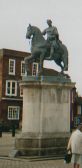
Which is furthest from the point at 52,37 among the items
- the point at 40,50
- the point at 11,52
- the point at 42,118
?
the point at 11,52

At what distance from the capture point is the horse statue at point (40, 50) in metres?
24.5

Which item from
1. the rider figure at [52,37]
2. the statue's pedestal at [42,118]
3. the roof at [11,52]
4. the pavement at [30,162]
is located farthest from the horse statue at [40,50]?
the roof at [11,52]

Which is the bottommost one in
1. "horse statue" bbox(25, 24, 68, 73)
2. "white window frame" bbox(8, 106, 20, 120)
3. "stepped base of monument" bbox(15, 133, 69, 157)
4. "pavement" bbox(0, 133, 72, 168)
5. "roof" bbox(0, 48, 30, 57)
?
"pavement" bbox(0, 133, 72, 168)

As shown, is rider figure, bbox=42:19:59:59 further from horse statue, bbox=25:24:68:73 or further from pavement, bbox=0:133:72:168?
pavement, bbox=0:133:72:168

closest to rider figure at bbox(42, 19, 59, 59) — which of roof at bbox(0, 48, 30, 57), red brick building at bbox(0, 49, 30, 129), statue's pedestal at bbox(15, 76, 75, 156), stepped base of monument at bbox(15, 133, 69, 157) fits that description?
statue's pedestal at bbox(15, 76, 75, 156)

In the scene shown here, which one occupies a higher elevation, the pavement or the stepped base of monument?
the stepped base of monument

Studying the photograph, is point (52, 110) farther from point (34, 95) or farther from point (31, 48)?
point (31, 48)

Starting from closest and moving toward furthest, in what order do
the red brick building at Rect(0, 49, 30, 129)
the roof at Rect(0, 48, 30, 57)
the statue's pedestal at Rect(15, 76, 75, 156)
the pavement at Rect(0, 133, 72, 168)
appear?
the pavement at Rect(0, 133, 72, 168) → the statue's pedestal at Rect(15, 76, 75, 156) → the red brick building at Rect(0, 49, 30, 129) → the roof at Rect(0, 48, 30, 57)

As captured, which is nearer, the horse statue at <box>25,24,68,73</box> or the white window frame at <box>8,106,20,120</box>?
the horse statue at <box>25,24,68,73</box>

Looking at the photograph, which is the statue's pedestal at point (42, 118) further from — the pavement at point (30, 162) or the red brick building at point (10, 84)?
the red brick building at point (10, 84)

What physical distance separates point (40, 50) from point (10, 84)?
5084 cm

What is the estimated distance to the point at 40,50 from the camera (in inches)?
963

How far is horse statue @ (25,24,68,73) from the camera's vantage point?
2450 centimetres

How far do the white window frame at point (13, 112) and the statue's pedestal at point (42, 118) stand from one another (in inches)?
1951
